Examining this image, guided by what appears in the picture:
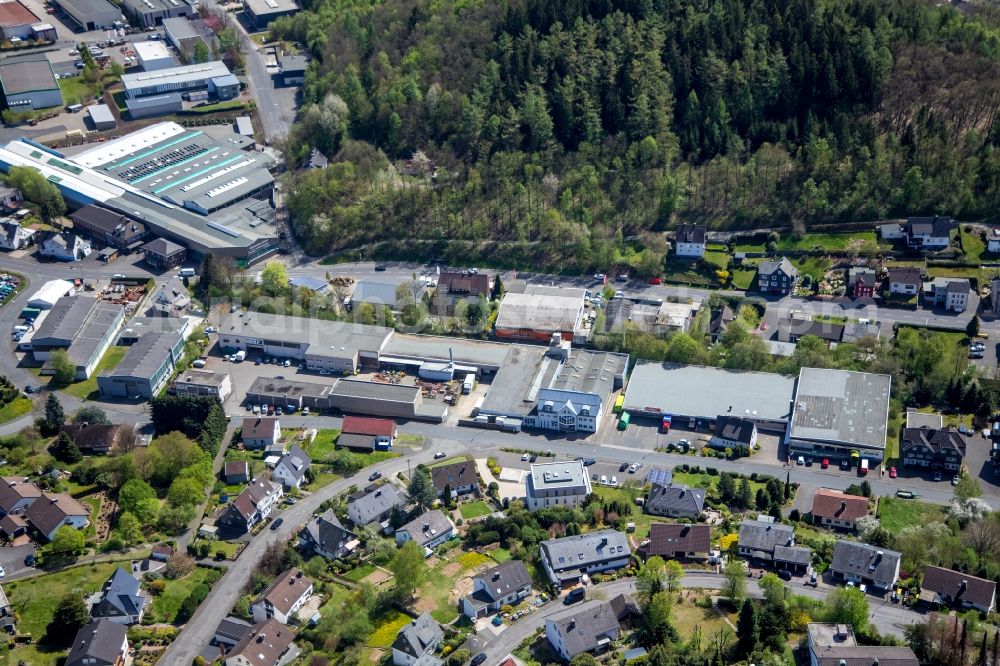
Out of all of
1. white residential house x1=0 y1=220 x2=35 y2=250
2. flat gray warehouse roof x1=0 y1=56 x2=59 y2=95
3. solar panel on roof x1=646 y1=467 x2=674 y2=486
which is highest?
flat gray warehouse roof x1=0 y1=56 x2=59 y2=95

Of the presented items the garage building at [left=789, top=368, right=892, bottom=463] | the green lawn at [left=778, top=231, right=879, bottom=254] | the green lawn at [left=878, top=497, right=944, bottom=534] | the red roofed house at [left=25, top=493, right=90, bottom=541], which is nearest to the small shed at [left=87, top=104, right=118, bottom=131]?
the red roofed house at [left=25, top=493, right=90, bottom=541]

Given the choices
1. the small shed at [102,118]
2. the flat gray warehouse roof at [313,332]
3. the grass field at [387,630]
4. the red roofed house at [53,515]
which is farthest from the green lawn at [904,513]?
the small shed at [102,118]

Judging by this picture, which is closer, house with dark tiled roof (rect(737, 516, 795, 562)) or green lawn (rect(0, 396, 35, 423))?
house with dark tiled roof (rect(737, 516, 795, 562))

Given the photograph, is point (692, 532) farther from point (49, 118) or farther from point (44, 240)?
point (49, 118)

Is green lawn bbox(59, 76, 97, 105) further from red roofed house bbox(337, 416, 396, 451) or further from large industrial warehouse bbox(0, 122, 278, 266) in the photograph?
red roofed house bbox(337, 416, 396, 451)

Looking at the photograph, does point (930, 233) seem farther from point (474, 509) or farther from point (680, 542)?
point (474, 509)

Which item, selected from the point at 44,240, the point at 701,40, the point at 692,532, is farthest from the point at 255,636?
the point at 701,40
